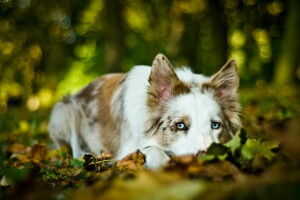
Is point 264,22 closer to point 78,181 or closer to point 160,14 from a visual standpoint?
point 160,14

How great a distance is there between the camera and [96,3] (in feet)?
87.5

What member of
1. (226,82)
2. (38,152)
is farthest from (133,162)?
(38,152)

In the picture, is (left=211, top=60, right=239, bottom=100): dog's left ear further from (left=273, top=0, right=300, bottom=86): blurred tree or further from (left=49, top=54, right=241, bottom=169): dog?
(left=273, top=0, right=300, bottom=86): blurred tree

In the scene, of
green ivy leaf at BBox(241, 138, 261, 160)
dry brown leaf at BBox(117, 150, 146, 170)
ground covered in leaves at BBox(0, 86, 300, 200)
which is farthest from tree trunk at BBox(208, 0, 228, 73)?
green ivy leaf at BBox(241, 138, 261, 160)

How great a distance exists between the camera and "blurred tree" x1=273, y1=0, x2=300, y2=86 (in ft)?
47.1

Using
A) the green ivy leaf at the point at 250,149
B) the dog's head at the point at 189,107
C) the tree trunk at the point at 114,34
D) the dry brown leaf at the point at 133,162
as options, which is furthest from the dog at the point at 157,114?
the tree trunk at the point at 114,34

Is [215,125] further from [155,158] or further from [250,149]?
[250,149]

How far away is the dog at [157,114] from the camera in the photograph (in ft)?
13.9

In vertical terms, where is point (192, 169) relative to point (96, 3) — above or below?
below

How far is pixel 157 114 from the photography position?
4840 mm

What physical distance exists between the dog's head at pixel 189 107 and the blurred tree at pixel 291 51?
10.3 meters

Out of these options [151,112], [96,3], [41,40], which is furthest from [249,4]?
[151,112]

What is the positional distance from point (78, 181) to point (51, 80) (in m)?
26.7

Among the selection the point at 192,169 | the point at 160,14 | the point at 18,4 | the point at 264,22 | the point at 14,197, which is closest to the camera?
the point at 14,197
